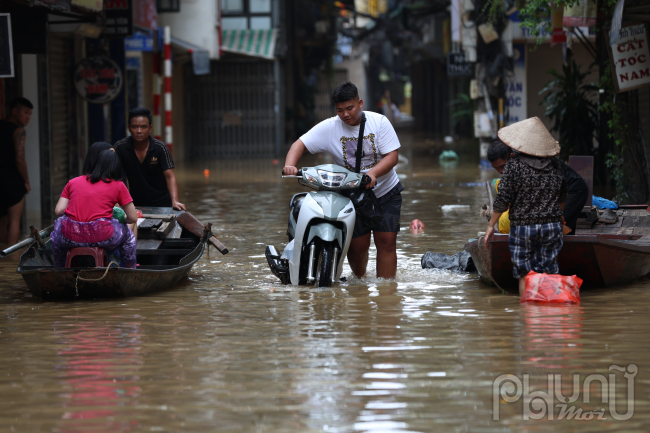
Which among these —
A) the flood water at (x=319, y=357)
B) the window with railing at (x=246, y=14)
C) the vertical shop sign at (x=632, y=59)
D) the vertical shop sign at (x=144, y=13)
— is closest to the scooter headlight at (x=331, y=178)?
the flood water at (x=319, y=357)

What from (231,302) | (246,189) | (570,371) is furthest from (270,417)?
(246,189)

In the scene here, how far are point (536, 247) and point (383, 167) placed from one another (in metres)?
1.33

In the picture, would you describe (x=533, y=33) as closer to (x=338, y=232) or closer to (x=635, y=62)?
(x=635, y=62)

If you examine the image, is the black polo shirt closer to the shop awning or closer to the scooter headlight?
the scooter headlight

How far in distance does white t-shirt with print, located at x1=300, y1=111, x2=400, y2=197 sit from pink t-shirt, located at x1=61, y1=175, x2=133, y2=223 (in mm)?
1485

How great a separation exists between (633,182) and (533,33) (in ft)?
9.36

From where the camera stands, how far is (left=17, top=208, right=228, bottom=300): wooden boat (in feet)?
21.7

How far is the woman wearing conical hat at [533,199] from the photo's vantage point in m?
6.46

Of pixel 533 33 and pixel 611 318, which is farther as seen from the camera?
pixel 533 33

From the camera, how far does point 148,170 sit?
828 cm

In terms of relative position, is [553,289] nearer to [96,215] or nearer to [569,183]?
[569,183]

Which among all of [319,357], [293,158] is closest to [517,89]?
[293,158]

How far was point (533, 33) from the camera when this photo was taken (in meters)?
13.8

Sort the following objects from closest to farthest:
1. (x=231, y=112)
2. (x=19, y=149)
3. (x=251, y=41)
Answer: (x=19, y=149)
(x=251, y=41)
(x=231, y=112)
